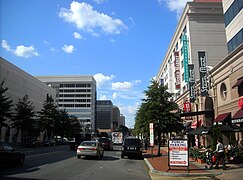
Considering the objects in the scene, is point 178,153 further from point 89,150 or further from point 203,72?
point 203,72

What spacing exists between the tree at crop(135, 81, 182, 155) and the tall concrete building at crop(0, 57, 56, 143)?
35.6 m

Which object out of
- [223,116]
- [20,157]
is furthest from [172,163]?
[223,116]

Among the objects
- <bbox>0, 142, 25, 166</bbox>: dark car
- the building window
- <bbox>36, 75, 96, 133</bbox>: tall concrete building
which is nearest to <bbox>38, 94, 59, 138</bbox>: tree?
the building window

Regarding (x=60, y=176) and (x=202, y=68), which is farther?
(x=202, y=68)

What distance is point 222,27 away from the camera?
52.7 metres

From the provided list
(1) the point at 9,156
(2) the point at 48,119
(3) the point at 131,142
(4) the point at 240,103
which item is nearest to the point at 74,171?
(1) the point at 9,156

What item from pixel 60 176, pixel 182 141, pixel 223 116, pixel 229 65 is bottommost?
pixel 60 176

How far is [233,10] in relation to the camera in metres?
30.5

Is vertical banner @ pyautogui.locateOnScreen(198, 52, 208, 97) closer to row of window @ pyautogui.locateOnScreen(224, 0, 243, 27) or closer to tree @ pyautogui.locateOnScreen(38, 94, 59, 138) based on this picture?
row of window @ pyautogui.locateOnScreen(224, 0, 243, 27)

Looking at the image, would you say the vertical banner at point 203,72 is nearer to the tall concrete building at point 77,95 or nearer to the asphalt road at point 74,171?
the asphalt road at point 74,171

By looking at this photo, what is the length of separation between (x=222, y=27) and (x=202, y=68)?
71.6ft

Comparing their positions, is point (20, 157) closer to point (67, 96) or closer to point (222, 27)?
point (222, 27)

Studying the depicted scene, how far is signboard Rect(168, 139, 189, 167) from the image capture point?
641 inches

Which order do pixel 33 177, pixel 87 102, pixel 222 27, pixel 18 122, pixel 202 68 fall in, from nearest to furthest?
pixel 33 177 < pixel 202 68 < pixel 222 27 < pixel 18 122 < pixel 87 102
